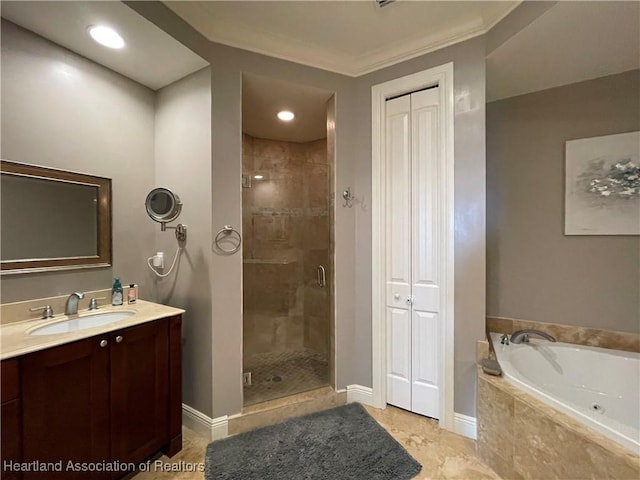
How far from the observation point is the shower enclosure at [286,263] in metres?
2.46

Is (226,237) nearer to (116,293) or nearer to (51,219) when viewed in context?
(116,293)

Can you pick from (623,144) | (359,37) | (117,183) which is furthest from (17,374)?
(623,144)

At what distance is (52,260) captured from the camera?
164 cm

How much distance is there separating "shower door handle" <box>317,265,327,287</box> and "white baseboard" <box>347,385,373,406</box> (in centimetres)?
88

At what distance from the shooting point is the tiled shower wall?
8.52 feet

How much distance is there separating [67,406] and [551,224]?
3.21m

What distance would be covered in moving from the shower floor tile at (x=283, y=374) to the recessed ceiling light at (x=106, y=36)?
2.37 metres

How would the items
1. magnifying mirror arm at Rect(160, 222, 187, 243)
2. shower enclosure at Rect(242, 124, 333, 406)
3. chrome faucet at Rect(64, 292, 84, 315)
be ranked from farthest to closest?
1. shower enclosure at Rect(242, 124, 333, 406)
2. magnifying mirror arm at Rect(160, 222, 187, 243)
3. chrome faucet at Rect(64, 292, 84, 315)

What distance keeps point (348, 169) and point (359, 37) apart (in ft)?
2.93

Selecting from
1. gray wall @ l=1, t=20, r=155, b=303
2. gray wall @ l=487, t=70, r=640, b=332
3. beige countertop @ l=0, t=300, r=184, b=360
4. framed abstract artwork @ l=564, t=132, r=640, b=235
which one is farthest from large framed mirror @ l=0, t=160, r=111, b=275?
framed abstract artwork @ l=564, t=132, r=640, b=235

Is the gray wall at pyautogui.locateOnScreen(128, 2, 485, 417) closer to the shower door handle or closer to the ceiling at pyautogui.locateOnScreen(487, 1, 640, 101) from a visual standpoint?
the ceiling at pyautogui.locateOnScreen(487, 1, 640, 101)

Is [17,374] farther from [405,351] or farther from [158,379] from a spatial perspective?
[405,351]

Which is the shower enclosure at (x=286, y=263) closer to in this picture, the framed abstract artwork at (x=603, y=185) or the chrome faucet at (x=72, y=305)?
the chrome faucet at (x=72, y=305)

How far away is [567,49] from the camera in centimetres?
173
